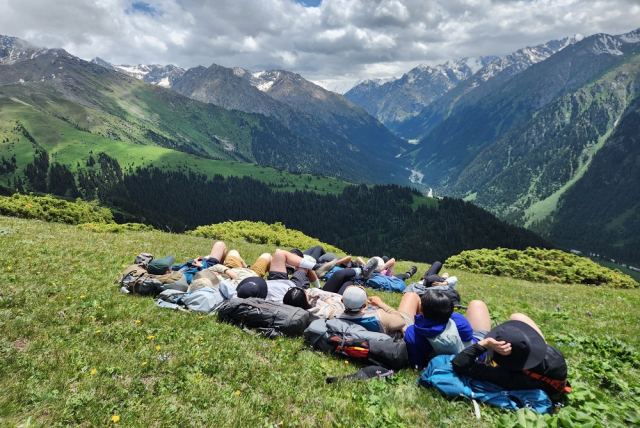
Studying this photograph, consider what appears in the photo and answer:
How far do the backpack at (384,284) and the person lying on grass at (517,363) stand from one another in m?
8.43

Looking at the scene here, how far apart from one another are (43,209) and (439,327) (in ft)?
122

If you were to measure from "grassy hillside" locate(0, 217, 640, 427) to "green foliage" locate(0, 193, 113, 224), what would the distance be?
75.0 ft

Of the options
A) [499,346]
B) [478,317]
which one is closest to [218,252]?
[478,317]

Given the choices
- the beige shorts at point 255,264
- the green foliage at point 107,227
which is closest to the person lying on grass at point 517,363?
the beige shorts at point 255,264

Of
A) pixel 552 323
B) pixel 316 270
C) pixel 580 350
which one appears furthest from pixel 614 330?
pixel 316 270

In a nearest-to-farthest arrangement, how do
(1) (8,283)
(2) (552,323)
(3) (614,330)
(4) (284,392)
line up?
1. (4) (284,392)
2. (1) (8,283)
3. (3) (614,330)
4. (2) (552,323)

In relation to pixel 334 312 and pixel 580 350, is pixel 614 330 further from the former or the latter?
pixel 334 312

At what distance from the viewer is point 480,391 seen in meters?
6.45

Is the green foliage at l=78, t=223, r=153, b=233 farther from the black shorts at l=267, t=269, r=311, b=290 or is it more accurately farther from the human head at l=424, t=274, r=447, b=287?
the human head at l=424, t=274, r=447, b=287

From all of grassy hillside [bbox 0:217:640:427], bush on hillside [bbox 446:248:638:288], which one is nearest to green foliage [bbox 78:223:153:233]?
grassy hillside [bbox 0:217:640:427]

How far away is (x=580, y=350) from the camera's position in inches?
344

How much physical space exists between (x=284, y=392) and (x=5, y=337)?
19.5 ft

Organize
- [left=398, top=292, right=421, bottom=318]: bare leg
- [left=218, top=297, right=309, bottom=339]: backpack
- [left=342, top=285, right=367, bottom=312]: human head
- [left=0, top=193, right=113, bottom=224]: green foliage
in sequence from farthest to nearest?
[left=0, top=193, right=113, bottom=224]: green foliage, [left=398, top=292, right=421, bottom=318]: bare leg, [left=218, top=297, right=309, bottom=339]: backpack, [left=342, top=285, right=367, bottom=312]: human head

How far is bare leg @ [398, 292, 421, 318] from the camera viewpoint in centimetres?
1019
